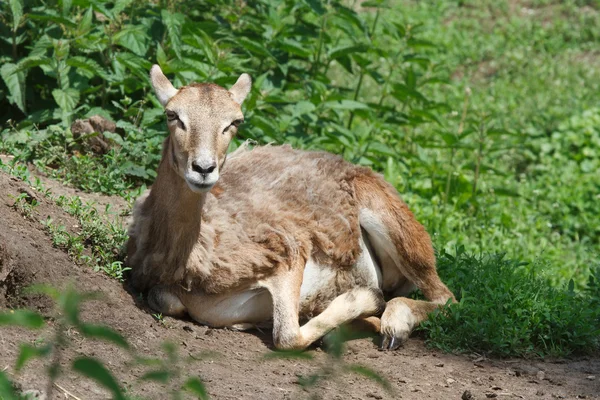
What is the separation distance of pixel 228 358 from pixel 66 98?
3.24 meters

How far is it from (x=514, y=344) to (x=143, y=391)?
2617 mm

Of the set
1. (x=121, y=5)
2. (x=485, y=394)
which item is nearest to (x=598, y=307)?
(x=485, y=394)

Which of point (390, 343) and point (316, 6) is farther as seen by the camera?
point (316, 6)

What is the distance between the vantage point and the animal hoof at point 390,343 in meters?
6.08

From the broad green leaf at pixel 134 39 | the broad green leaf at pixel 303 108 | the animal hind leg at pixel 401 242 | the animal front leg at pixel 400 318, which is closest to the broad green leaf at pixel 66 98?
the broad green leaf at pixel 134 39

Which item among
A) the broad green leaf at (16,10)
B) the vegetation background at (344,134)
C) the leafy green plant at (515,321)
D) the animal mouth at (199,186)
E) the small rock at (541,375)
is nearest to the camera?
the animal mouth at (199,186)

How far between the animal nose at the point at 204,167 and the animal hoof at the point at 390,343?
5.80 ft

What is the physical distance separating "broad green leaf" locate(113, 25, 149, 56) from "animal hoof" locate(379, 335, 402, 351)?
3436 mm

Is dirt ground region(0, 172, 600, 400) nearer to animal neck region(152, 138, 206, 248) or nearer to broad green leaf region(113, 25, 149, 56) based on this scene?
animal neck region(152, 138, 206, 248)

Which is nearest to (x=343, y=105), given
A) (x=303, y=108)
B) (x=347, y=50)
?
(x=303, y=108)

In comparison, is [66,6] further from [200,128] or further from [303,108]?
[200,128]

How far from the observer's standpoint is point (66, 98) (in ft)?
25.3

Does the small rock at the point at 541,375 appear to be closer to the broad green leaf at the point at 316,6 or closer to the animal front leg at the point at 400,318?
the animal front leg at the point at 400,318

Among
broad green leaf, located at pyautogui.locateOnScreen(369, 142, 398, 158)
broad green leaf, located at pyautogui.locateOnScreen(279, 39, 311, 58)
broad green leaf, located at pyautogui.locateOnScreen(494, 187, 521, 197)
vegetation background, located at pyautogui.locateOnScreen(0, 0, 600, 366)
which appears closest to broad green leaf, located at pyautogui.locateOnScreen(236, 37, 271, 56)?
vegetation background, located at pyautogui.locateOnScreen(0, 0, 600, 366)
